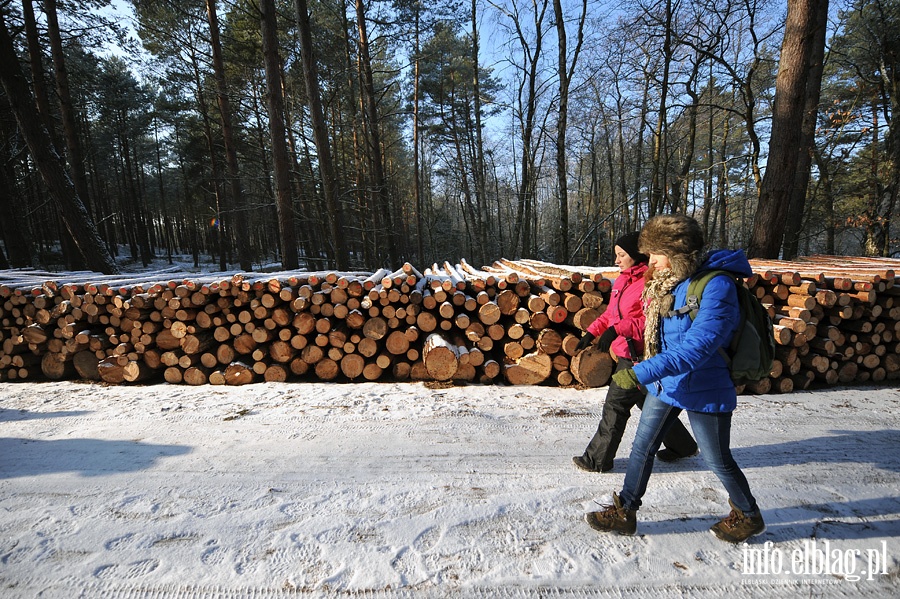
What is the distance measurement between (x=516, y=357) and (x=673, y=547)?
245 centimetres

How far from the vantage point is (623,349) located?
8.20 feet

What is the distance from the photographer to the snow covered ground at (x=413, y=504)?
1832 mm

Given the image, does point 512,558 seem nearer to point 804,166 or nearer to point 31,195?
point 804,166

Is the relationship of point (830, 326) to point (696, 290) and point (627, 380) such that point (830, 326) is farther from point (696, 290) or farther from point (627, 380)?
point (696, 290)

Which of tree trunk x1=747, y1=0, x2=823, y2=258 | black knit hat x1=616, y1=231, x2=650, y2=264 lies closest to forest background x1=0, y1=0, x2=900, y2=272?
tree trunk x1=747, y1=0, x2=823, y2=258

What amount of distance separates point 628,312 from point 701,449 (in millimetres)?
933

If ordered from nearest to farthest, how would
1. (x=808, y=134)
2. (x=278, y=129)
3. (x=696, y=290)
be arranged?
1. (x=696, y=290)
2. (x=278, y=129)
3. (x=808, y=134)

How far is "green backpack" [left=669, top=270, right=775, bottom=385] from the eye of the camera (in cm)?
177

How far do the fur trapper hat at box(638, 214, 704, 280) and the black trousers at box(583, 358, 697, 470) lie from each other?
2.83 ft

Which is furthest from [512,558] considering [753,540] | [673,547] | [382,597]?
[753,540]

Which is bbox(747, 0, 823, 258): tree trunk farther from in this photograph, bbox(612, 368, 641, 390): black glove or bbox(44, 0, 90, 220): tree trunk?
bbox(44, 0, 90, 220): tree trunk

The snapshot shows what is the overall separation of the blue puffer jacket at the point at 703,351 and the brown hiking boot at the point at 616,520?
0.70 metres

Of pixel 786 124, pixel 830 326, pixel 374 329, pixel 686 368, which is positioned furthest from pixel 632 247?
pixel 786 124

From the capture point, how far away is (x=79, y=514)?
227cm
